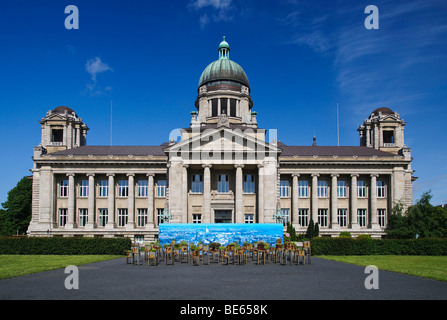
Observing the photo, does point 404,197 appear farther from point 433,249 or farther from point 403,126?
point 433,249

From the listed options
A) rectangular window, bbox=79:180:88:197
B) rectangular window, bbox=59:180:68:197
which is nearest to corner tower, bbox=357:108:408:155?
rectangular window, bbox=79:180:88:197

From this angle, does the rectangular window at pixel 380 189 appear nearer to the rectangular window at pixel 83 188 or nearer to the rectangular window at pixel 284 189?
the rectangular window at pixel 284 189

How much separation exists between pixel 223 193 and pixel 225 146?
7.26m

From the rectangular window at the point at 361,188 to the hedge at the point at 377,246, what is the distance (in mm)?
26252

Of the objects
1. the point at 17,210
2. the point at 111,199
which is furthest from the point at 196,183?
the point at 17,210

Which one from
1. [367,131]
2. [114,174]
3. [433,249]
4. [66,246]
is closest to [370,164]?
[367,131]

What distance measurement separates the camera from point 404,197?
6688 cm

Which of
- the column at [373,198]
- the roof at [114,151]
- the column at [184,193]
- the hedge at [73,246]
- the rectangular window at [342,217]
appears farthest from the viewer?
the roof at [114,151]

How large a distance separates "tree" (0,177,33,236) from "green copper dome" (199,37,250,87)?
41690mm

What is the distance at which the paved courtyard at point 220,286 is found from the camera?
16469 millimetres

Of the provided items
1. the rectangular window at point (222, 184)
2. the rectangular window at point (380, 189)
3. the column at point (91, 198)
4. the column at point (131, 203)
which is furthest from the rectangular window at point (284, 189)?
the column at point (91, 198)

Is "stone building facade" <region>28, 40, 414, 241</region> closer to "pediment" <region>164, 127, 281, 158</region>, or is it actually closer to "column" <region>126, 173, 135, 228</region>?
"column" <region>126, 173, 135, 228</region>

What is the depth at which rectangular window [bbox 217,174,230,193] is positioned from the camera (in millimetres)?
59606

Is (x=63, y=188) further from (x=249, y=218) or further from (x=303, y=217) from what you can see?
(x=303, y=217)
